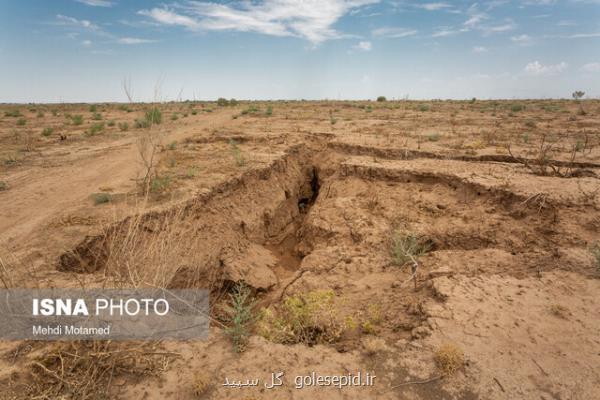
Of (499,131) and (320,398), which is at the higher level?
(499,131)

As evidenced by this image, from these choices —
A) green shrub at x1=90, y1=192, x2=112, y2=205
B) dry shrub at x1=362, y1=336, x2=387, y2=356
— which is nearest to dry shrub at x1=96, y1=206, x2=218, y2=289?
green shrub at x1=90, y1=192, x2=112, y2=205

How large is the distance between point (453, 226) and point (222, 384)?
4.06 meters

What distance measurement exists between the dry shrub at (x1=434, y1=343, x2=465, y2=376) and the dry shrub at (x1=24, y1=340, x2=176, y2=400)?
6.72 feet

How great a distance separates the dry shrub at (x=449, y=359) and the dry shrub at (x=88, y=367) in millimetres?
2049

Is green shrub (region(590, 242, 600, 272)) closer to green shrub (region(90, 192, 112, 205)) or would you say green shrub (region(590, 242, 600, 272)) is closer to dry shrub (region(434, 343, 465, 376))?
dry shrub (region(434, 343, 465, 376))

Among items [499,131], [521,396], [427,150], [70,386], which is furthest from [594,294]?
[499,131]

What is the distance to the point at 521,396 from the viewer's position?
238cm

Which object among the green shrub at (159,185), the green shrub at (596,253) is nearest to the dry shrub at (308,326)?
the green shrub at (596,253)

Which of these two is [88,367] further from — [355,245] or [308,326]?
[355,245]

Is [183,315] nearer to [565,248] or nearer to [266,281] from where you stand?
[266,281]

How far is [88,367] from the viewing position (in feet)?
8.00

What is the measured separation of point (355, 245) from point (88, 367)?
378cm

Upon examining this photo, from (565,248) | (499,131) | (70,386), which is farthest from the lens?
(499,131)

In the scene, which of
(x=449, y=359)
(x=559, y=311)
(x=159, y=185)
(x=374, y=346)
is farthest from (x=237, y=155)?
(x=559, y=311)
